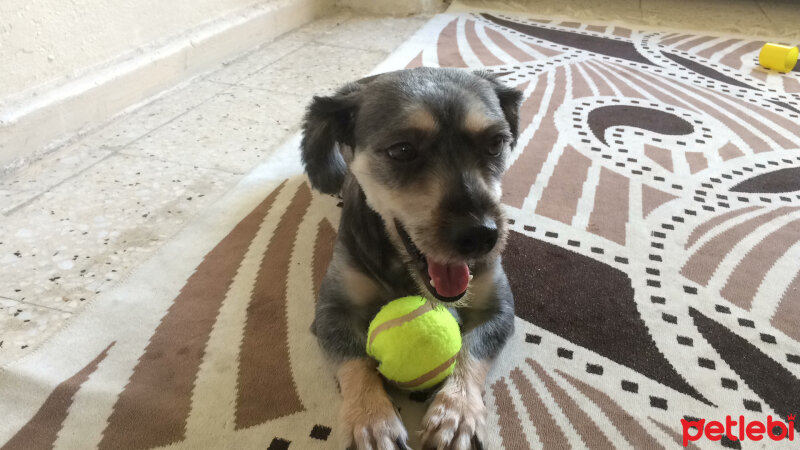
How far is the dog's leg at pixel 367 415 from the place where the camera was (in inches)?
52.6

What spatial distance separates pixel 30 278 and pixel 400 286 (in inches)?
52.4

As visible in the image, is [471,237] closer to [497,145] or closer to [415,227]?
[415,227]

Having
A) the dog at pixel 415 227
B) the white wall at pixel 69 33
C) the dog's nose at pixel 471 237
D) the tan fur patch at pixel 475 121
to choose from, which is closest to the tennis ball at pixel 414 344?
the dog at pixel 415 227

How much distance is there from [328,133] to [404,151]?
1.06 ft

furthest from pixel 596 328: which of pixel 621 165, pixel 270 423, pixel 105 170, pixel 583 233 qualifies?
pixel 105 170

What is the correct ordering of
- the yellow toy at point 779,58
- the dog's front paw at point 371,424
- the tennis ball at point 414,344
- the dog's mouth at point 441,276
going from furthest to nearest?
the yellow toy at point 779,58 → the dog's mouth at point 441,276 → the tennis ball at point 414,344 → the dog's front paw at point 371,424

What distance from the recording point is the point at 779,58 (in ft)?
13.9

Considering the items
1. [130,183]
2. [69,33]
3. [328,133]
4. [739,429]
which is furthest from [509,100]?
[69,33]

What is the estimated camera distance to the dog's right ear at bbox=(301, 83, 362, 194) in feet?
5.82

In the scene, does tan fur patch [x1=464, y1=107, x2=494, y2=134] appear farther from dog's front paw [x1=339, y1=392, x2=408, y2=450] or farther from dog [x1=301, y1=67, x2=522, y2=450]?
dog's front paw [x1=339, y1=392, x2=408, y2=450]

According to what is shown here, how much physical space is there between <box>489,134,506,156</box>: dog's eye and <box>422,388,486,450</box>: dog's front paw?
0.70 m

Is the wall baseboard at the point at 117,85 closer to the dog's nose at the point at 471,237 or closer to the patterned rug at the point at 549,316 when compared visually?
the patterned rug at the point at 549,316

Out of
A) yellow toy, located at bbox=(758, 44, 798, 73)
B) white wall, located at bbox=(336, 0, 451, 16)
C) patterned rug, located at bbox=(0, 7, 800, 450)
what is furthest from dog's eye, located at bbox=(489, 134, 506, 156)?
white wall, located at bbox=(336, 0, 451, 16)

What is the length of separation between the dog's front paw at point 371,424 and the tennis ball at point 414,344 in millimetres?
94
